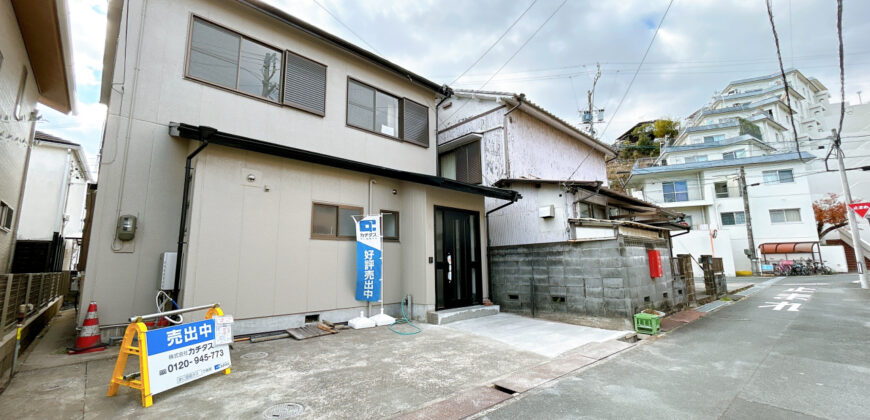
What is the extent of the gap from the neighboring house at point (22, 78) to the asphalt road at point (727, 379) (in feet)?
25.5

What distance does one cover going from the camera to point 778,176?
22.6 m

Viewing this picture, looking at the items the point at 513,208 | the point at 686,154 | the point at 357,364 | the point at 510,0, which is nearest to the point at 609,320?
the point at 513,208

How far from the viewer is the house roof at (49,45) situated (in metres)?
4.89

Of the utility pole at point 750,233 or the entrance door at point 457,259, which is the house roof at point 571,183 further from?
the utility pole at point 750,233

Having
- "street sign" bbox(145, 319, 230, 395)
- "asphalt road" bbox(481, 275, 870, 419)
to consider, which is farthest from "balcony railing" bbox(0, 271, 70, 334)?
"asphalt road" bbox(481, 275, 870, 419)

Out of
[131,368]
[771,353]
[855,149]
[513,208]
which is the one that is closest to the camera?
[131,368]

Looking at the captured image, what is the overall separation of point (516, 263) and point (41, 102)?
1122 cm

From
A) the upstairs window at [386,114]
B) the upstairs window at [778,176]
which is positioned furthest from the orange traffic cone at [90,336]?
the upstairs window at [778,176]

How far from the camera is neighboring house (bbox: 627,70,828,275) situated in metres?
21.5

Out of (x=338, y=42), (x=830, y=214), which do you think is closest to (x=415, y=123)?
(x=338, y=42)

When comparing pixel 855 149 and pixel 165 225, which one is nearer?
pixel 165 225

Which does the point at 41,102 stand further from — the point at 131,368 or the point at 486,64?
the point at 486,64

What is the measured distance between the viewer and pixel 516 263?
26.1 ft

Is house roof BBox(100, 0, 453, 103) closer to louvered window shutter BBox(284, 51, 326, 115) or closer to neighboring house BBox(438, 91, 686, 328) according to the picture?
louvered window shutter BBox(284, 51, 326, 115)
